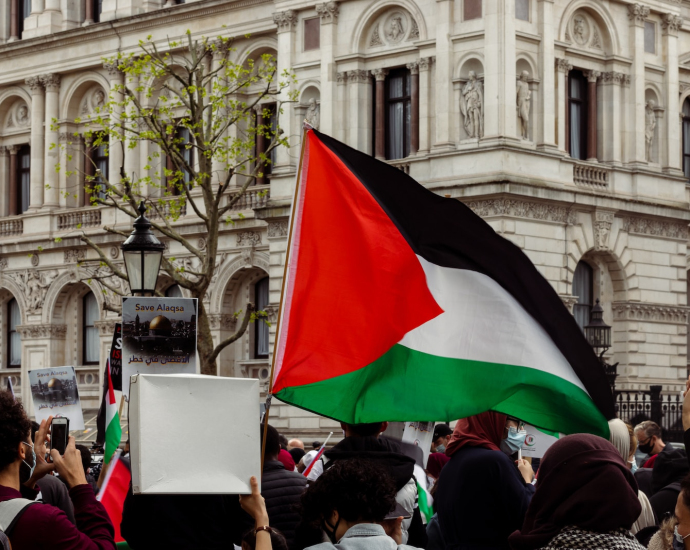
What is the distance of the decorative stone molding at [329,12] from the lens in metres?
31.5

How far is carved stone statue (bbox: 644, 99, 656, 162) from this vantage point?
31.9 metres

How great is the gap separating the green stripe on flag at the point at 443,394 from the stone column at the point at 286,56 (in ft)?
82.9

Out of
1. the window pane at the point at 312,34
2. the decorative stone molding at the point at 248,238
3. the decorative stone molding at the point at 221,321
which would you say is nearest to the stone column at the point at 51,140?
the decorative stone molding at the point at 221,321

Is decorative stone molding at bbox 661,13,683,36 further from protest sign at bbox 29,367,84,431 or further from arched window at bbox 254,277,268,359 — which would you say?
protest sign at bbox 29,367,84,431

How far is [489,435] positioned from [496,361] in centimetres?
37

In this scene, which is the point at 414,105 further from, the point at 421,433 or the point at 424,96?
the point at 421,433

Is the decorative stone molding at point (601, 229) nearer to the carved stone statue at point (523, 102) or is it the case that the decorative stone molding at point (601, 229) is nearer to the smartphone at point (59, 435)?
the carved stone statue at point (523, 102)

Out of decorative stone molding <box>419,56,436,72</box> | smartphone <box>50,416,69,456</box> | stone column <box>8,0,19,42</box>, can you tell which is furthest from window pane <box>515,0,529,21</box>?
smartphone <box>50,416,69,456</box>

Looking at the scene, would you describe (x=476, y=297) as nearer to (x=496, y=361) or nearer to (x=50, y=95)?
(x=496, y=361)

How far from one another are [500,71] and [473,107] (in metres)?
0.99

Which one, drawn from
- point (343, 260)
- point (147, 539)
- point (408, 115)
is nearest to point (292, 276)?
point (343, 260)

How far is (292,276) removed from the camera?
6.90 m

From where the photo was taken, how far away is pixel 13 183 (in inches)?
1590

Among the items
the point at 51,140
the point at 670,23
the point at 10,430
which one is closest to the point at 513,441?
the point at 10,430
